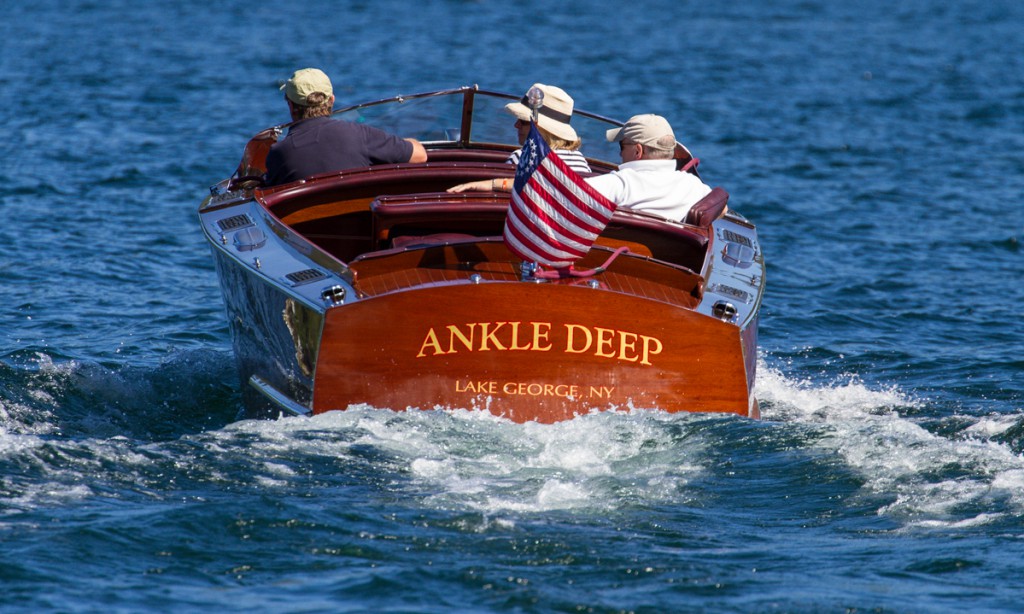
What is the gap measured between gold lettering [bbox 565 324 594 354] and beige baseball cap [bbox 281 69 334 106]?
2.13 m

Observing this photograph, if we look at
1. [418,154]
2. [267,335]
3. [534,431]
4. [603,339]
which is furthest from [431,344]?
[418,154]

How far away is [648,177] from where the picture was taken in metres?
6.24

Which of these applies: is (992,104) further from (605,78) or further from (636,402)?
(636,402)

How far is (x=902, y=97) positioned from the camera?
19688 millimetres

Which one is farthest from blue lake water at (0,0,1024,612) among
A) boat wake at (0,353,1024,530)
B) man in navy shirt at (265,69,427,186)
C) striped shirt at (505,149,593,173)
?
striped shirt at (505,149,593,173)

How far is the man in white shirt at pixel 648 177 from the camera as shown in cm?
621

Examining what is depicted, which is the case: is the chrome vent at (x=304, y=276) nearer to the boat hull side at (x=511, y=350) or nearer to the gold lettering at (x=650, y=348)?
the boat hull side at (x=511, y=350)

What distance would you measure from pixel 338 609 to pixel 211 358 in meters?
3.80

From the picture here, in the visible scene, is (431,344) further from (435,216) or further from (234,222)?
(234,222)

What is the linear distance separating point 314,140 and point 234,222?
1.88ft

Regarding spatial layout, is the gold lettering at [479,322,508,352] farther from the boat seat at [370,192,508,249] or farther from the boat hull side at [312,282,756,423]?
the boat seat at [370,192,508,249]

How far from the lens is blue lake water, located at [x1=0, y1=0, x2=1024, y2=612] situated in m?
4.28

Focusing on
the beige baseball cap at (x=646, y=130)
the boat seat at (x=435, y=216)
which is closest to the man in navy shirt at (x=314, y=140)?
the boat seat at (x=435, y=216)

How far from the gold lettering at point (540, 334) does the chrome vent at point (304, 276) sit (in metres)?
0.93
